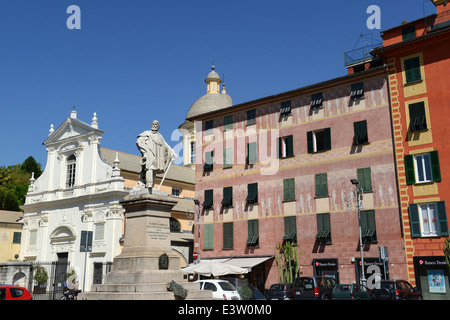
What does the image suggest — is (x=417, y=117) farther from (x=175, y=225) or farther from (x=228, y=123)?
(x=175, y=225)

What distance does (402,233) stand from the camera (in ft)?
90.1

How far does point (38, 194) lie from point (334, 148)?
34.9m

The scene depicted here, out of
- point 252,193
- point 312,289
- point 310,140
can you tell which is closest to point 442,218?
point 312,289

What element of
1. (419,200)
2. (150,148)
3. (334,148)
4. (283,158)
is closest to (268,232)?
(283,158)

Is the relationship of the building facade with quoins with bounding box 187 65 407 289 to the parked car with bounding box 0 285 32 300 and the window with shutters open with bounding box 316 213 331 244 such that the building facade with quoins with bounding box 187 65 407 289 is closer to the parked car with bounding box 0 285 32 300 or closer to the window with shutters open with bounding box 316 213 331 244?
the window with shutters open with bounding box 316 213 331 244

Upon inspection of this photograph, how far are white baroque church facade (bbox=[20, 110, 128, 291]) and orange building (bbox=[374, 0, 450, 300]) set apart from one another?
2631 centimetres

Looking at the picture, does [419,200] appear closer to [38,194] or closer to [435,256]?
[435,256]

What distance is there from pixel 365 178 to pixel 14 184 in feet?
196

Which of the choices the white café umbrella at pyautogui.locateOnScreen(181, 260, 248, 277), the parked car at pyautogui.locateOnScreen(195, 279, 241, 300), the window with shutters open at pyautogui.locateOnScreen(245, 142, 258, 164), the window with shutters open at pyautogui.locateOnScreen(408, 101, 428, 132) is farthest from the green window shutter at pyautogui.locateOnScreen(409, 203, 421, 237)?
the parked car at pyautogui.locateOnScreen(195, 279, 241, 300)

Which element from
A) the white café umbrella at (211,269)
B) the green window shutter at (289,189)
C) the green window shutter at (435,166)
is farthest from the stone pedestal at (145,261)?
the green window shutter at (289,189)

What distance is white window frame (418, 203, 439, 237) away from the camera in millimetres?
26438

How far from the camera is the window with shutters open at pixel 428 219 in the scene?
26102 millimetres

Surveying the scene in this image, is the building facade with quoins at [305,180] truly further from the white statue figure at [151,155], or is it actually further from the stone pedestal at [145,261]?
the white statue figure at [151,155]
